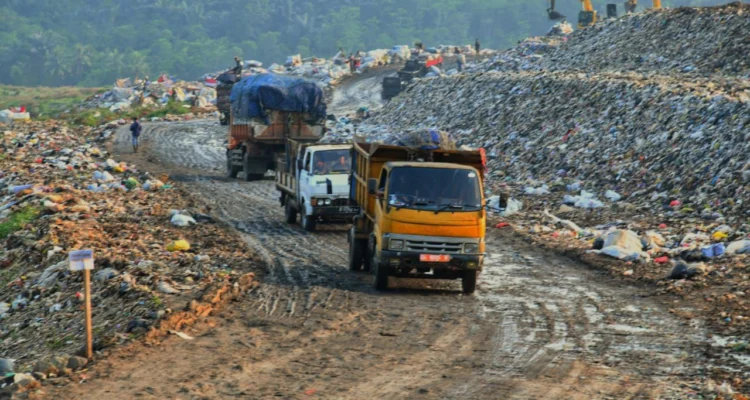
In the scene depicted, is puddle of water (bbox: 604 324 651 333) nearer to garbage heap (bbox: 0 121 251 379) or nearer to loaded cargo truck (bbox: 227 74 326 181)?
garbage heap (bbox: 0 121 251 379)

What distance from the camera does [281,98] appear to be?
29.8 m

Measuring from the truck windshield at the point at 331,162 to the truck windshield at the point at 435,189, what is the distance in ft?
20.5

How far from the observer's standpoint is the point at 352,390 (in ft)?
32.3

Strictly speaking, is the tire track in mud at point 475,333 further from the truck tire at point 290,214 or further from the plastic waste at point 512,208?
the plastic waste at point 512,208

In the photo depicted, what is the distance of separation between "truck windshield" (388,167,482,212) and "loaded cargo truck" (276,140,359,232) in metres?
5.27

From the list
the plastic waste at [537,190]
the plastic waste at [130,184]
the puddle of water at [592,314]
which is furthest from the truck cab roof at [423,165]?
the plastic waste at [130,184]

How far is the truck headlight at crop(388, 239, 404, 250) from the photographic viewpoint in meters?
14.4

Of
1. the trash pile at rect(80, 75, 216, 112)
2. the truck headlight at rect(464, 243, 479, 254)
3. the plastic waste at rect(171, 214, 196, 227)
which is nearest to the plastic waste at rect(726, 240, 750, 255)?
the truck headlight at rect(464, 243, 479, 254)

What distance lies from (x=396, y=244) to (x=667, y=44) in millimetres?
29686

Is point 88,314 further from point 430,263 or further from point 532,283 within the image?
point 532,283

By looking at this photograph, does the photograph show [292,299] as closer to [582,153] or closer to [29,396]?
[29,396]

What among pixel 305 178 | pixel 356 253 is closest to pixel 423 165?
pixel 356 253

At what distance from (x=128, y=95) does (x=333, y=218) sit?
4550cm

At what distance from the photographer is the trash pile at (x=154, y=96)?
60.2 m
